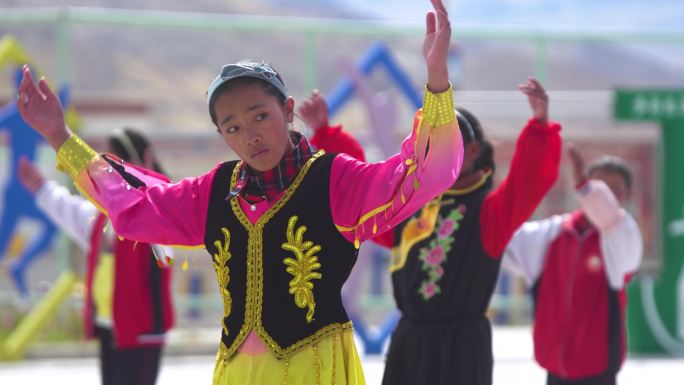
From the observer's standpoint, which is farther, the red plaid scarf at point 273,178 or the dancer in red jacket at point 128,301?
the dancer in red jacket at point 128,301

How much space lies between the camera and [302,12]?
9669 centimetres

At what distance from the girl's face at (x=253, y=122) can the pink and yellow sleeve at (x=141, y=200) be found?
23cm

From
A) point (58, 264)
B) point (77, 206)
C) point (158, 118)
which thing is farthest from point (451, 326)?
point (158, 118)

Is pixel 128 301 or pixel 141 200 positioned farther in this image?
pixel 128 301

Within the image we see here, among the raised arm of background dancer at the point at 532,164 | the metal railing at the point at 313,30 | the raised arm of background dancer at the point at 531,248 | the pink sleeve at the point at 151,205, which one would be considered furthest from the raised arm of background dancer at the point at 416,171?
the metal railing at the point at 313,30

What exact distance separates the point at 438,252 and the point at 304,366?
122 centimetres

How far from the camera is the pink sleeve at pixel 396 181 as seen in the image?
2766 millimetres

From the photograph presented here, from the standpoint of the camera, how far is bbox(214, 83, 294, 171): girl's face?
2914 millimetres

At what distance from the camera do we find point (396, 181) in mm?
2805

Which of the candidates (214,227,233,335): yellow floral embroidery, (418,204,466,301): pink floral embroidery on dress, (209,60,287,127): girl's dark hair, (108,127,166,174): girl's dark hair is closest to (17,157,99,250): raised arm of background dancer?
(108,127,166,174): girl's dark hair

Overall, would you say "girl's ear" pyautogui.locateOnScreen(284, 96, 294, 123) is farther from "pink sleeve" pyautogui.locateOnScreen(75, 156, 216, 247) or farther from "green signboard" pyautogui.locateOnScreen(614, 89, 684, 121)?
"green signboard" pyautogui.locateOnScreen(614, 89, 684, 121)

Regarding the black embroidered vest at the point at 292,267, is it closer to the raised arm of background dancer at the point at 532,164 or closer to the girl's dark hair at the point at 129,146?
the raised arm of background dancer at the point at 532,164

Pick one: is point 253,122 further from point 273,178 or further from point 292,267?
point 292,267

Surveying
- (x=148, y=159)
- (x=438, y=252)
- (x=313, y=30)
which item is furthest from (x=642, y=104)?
(x=438, y=252)
